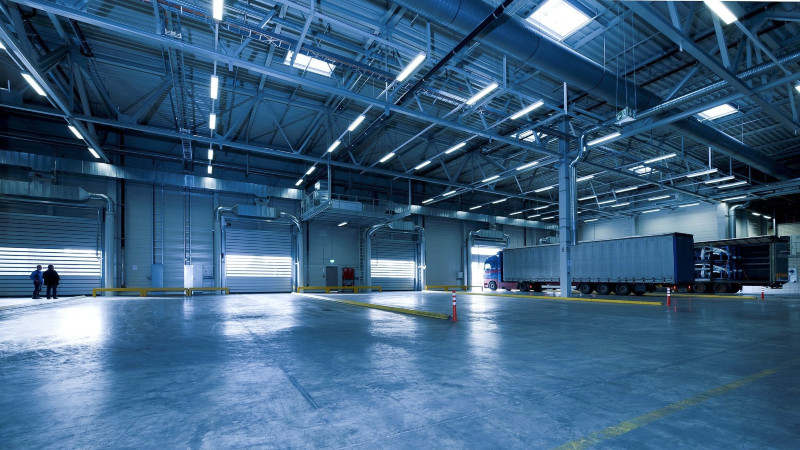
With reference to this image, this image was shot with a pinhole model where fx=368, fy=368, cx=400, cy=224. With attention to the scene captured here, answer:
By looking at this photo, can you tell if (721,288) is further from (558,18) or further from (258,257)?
(258,257)

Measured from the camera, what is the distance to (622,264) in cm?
2120

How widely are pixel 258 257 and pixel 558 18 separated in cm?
2160

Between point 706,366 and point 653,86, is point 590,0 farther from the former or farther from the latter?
point 706,366

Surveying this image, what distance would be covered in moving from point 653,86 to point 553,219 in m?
25.8

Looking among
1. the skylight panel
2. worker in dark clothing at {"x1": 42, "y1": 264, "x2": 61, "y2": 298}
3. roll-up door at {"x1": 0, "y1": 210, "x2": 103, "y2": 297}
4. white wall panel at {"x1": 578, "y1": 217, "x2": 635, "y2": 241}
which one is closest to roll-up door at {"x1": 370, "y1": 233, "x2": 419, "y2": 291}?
the skylight panel

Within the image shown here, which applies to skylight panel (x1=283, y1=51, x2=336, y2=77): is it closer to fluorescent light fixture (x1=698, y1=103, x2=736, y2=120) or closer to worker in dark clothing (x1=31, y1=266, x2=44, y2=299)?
worker in dark clothing (x1=31, y1=266, x2=44, y2=299)

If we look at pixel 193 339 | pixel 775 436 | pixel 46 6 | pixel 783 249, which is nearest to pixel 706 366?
pixel 775 436

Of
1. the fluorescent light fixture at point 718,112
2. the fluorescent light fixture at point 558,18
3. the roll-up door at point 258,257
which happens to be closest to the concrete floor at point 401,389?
the fluorescent light fixture at point 558,18

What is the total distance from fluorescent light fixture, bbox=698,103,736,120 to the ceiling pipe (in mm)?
2026

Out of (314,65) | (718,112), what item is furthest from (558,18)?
(718,112)

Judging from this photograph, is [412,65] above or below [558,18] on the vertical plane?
below

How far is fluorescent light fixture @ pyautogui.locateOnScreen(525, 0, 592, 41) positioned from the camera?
1103 cm

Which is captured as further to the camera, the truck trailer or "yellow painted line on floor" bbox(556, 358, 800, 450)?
the truck trailer

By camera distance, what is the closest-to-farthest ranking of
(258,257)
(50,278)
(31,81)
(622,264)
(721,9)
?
(721,9), (31,81), (50,278), (622,264), (258,257)
